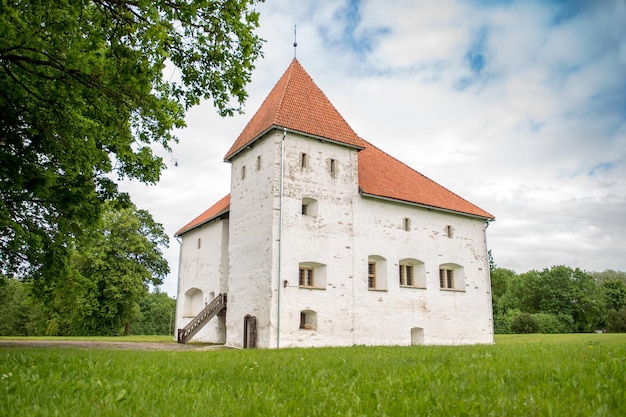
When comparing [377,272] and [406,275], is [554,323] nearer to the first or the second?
[406,275]

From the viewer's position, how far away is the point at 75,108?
9422 mm

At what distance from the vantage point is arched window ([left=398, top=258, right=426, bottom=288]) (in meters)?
21.9

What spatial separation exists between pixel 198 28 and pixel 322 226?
40.2 feet

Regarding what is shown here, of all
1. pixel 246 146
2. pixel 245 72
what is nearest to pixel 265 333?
pixel 246 146

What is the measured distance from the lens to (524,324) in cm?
4566

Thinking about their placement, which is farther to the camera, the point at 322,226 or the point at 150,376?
the point at 322,226

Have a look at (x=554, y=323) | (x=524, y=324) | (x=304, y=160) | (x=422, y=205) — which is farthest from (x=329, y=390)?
(x=554, y=323)

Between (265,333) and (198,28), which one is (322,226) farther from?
(198,28)

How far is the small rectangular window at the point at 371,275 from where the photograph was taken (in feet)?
67.3

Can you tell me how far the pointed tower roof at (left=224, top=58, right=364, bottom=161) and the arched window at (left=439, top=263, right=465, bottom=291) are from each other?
7664 mm

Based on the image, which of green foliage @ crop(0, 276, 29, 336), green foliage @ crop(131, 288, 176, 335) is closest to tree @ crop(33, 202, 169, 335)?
green foliage @ crop(0, 276, 29, 336)

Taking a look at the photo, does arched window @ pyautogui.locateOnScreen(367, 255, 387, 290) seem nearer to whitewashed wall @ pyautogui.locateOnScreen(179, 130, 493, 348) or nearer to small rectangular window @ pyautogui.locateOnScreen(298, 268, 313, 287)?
whitewashed wall @ pyautogui.locateOnScreen(179, 130, 493, 348)

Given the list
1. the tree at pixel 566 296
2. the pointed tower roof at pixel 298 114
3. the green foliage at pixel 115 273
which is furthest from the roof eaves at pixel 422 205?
the tree at pixel 566 296

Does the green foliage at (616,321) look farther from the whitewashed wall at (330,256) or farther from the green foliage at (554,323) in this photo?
the whitewashed wall at (330,256)
